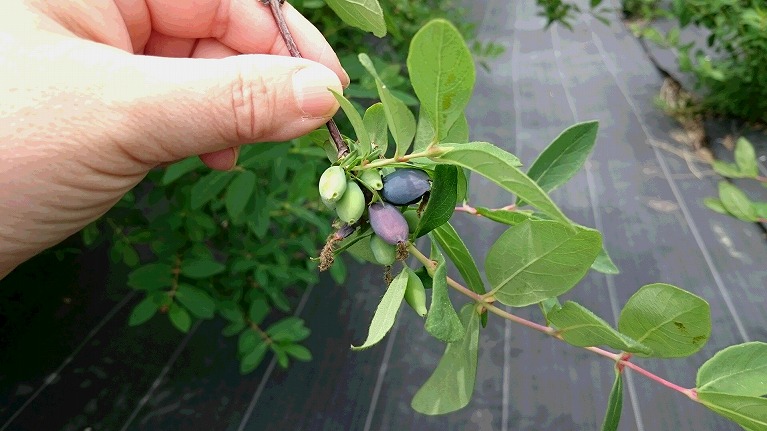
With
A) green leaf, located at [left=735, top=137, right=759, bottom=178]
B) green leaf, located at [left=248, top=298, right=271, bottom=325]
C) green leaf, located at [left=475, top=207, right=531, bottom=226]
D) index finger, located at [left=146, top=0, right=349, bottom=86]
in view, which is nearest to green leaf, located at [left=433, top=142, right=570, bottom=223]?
green leaf, located at [left=475, top=207, right=531, bottom=226]

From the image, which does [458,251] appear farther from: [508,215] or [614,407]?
[614,407]

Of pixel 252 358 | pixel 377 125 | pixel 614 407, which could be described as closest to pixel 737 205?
pixel 614 407

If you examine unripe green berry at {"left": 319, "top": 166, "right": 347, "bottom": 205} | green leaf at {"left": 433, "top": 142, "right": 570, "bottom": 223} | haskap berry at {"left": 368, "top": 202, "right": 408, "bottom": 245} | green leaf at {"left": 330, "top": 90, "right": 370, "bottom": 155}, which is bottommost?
haskap berry at {"left": 368, "top": 202, "right": 408, "bottom": 245}

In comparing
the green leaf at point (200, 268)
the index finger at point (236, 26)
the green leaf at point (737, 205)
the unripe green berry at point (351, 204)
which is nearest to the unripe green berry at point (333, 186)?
the unripe green berry at point (351, 204)

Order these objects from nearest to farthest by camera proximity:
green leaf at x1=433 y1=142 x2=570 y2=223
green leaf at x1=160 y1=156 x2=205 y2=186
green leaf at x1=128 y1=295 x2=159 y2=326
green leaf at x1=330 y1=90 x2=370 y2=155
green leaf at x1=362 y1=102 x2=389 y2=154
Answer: green leaf at x1=433 y1=142 x2=570 y2=223, green leaf at x1=330 y1=90 x2=370 y2=155, green leaf at x1=362 y1=102 x2=389 y2=154, green leaf at x1=160 y1=156 x2=205 y2=186, green leaf at x1=128 y1=295 x2=159 y2=326

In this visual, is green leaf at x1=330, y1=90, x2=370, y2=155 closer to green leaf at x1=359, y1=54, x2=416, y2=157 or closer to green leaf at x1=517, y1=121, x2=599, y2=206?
green leaf at x1=359, y1=54, x2=416, y2=157

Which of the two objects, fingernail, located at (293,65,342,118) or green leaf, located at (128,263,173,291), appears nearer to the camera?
fingernail, located at (293,65,342,118)

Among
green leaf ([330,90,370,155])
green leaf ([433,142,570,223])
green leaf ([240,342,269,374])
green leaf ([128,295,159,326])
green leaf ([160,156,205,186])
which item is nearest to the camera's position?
green leaf ([433,142,570,223])
